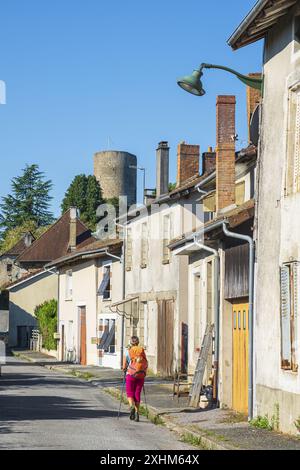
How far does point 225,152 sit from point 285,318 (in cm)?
752

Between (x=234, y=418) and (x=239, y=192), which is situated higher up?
(x=239, y=192)

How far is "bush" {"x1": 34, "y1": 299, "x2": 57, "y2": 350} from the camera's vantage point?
166 feet

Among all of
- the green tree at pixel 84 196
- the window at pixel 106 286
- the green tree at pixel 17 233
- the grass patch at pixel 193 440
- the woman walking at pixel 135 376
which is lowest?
the grass patch at pixel 193 440

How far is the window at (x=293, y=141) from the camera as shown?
14.5 metres

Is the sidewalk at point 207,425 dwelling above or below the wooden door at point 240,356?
below

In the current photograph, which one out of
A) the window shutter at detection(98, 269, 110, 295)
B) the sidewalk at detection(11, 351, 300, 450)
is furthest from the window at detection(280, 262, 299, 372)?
the window shutter at detection(98, 269, 110, 295)

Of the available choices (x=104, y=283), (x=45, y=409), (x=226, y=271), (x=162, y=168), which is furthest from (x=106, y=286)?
(x=226, y=271)

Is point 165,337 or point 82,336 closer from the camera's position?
point 165,337

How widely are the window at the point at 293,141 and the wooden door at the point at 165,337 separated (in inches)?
597

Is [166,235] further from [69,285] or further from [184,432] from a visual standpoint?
[69,285]

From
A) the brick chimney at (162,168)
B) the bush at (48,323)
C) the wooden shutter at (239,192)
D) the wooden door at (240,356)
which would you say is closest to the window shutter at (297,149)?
the wooden door at (240,356)

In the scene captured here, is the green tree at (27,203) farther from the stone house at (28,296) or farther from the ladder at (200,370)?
the ladder at (200,370)

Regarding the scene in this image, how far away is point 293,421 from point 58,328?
3623 centimetres

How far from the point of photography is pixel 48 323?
2023 inches
